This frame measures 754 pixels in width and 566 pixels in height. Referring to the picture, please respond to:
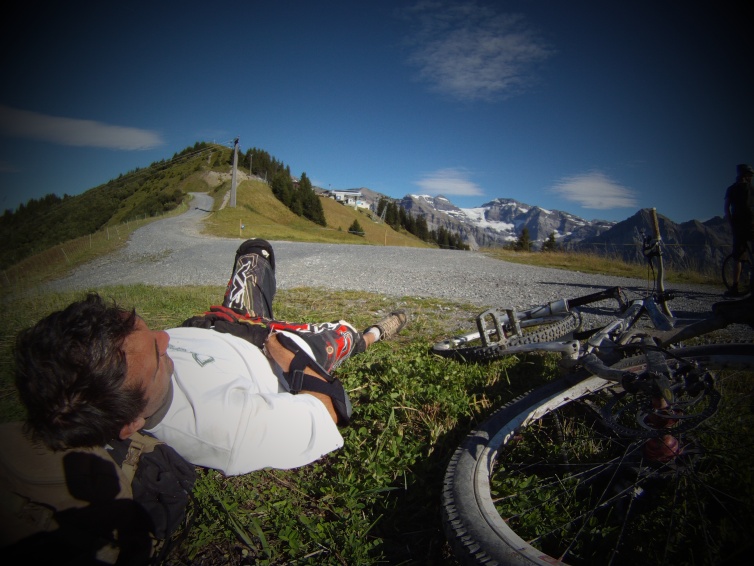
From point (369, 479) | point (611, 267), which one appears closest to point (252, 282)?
point (369, 479)

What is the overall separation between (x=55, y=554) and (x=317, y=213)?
215 ft

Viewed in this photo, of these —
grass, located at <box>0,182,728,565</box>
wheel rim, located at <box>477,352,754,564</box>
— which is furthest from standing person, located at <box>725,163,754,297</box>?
grass, located at <box>0,182,728,565</box>

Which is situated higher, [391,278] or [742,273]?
[742,273]

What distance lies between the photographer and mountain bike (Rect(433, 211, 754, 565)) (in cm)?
123

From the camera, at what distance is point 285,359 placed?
200cm

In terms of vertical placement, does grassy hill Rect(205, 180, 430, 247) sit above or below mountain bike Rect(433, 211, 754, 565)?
above

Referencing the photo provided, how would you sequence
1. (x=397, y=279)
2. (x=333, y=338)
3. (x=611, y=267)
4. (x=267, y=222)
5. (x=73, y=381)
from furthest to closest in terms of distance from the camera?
1. (x=267, y=222)
2. (x=611, y=267)
3. (x=397, y=279)
4. (x=333, y=338)
5. (x=73, y=381)

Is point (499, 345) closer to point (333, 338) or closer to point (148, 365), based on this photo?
point (333, 338)

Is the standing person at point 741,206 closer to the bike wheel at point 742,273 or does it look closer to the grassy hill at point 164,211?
the bike wheel at point 742,273

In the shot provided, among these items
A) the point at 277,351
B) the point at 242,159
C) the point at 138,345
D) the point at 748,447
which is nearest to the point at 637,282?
the point at 748,447

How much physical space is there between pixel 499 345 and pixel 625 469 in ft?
4.70

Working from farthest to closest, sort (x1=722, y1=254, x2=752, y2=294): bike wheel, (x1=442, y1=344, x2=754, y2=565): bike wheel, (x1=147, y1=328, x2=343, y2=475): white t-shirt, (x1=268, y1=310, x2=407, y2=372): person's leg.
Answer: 1. (x1=268, y1=310, x2=407, y2=372): person's leg
2. (x1=722, y1=254, x2=752, y2=294): bike wheel
3. (x1=147, y1=328, x2=343, y2=475): white t-shirt
4. (x1=442, y1=344, x2=754, y2=565): bike wheel

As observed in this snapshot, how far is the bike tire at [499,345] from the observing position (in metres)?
3.02

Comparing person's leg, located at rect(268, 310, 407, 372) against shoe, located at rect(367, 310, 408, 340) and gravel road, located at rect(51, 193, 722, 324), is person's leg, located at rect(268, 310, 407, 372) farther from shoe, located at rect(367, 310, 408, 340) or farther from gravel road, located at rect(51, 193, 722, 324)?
gravel road, located at rect(51, 193, 722, 324)
